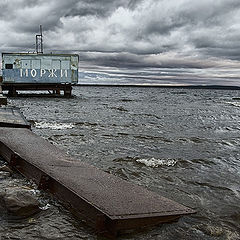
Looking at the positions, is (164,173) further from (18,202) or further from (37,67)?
(37,67)

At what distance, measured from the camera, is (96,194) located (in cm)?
329

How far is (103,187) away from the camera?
360 centimetres

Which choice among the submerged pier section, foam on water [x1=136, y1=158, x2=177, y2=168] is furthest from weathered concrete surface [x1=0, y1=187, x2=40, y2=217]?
foam on water [x1=136, y1=158, x2=177, y2=168]

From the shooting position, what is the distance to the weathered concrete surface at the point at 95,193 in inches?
114

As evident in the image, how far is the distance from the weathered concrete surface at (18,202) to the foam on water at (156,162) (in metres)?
3.21

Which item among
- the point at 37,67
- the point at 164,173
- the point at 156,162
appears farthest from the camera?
the point at 37,67

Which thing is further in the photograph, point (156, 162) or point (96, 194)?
point (156, 162)

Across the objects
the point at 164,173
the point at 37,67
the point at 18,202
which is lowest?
the point at 164,173

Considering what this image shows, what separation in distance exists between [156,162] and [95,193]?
10.4 feet

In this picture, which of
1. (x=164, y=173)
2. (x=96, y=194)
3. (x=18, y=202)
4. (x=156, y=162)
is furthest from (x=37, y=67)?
(x=96, y=194)

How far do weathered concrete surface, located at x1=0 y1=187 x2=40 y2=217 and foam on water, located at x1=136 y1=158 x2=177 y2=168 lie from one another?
321 centimetres

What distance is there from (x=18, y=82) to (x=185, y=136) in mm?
25364

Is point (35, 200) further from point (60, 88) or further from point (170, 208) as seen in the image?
point (60, 88)

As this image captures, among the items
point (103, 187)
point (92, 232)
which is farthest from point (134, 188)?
point (92, 232)
